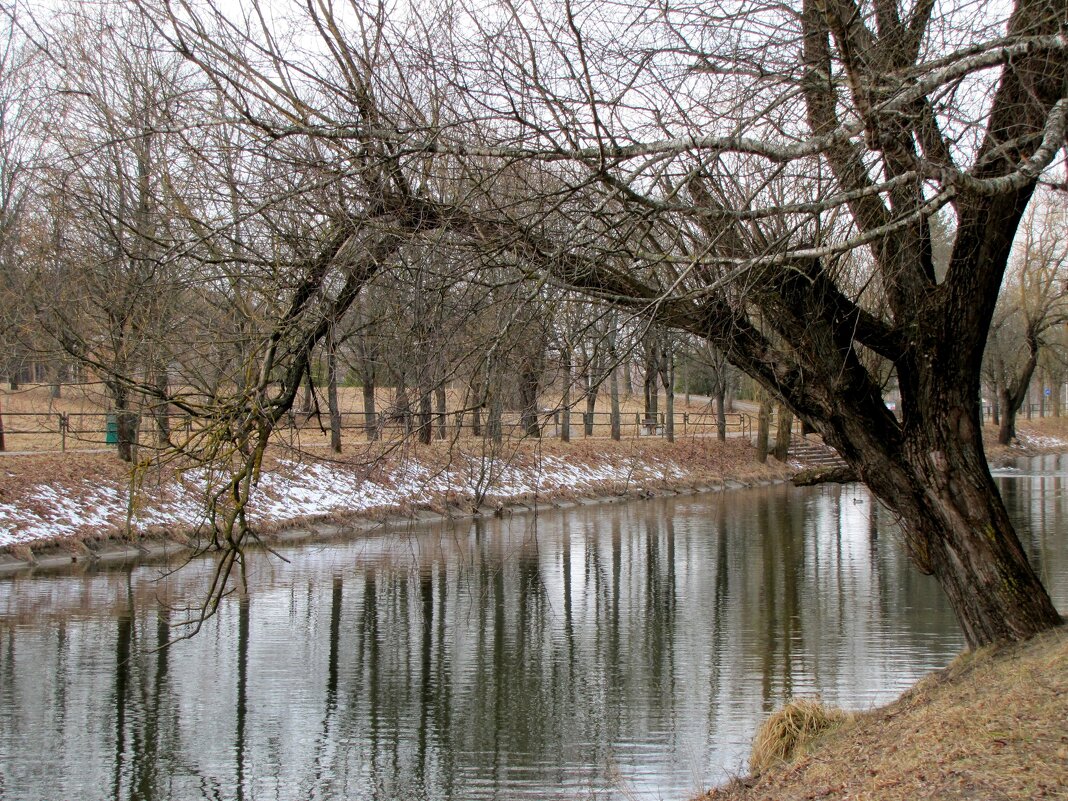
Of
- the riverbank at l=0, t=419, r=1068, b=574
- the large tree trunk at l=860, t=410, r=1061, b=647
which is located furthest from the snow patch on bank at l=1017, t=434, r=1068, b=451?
the large tree trunk at l=860, t=410, r=1061, b=647

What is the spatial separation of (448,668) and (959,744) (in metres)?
7.18

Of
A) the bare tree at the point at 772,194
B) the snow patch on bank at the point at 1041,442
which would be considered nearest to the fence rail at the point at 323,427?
the bare tree at the point at 772,194

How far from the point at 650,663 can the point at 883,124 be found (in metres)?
7.79

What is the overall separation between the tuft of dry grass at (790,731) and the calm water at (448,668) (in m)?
0.39

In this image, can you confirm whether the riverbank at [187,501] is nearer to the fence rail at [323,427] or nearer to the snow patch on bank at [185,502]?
the snow patch on bank at [185,502]

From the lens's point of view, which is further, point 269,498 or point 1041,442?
point 1041,442

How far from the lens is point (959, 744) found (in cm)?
545

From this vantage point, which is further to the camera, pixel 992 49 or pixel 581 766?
pixel 581 766

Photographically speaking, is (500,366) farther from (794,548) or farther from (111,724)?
(794,548)

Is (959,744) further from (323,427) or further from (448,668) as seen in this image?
(448,668)

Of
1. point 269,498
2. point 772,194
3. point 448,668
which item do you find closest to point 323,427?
point 772,194

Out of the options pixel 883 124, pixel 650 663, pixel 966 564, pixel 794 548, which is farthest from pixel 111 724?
pixel 794 548

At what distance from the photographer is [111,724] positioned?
982 cm

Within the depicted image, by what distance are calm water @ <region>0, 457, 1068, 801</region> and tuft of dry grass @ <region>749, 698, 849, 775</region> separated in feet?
1.29
